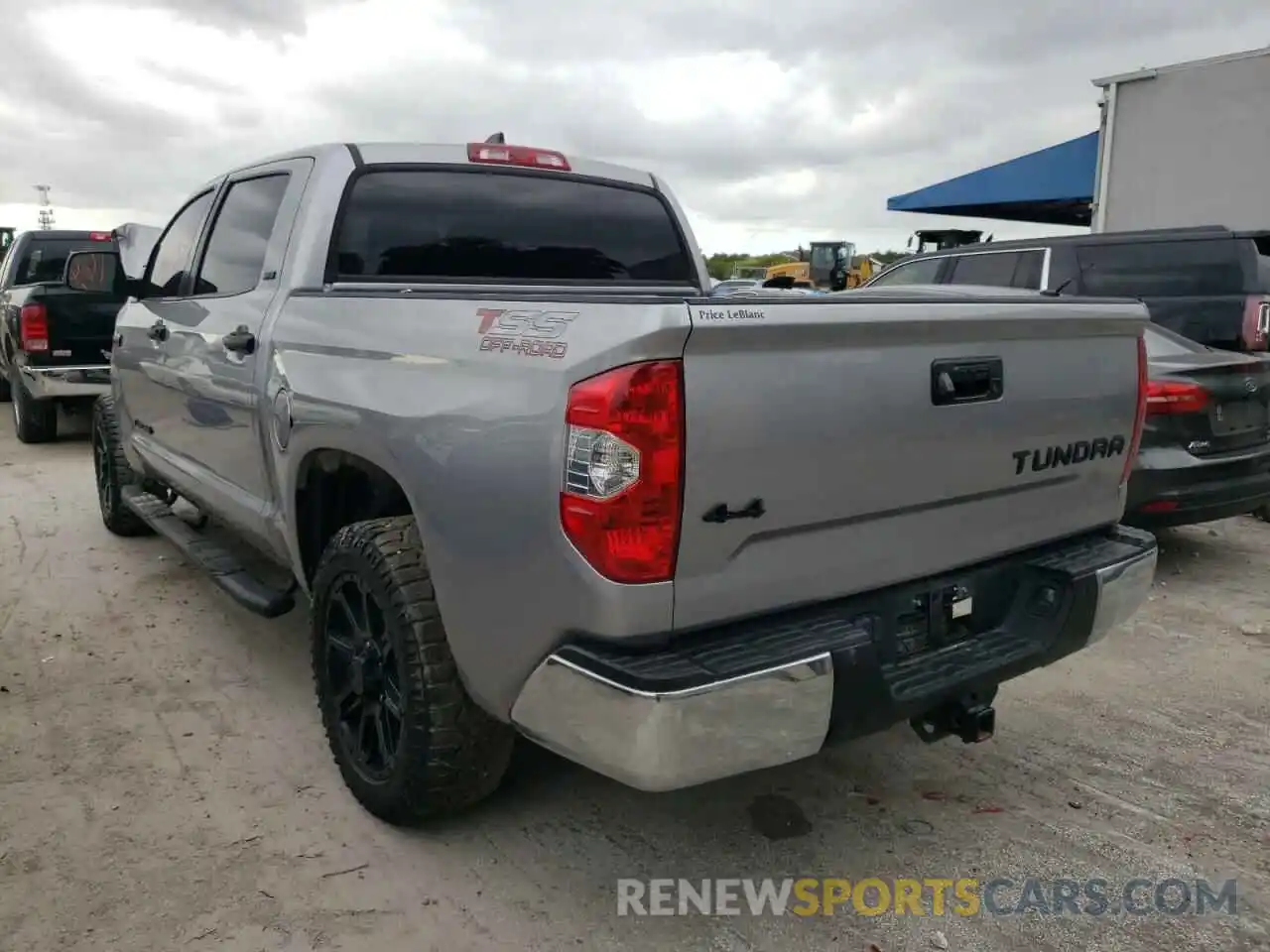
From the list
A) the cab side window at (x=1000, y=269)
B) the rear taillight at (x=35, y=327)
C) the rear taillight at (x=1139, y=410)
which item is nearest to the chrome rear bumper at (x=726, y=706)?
the rear taillight at (x=1139, y=410)

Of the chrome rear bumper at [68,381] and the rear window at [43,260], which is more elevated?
the rear window at [43,260]

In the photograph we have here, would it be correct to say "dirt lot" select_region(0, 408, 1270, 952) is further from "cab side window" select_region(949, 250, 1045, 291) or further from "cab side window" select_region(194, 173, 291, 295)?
"cab side window" select_region(949, 250, 1045, 291)

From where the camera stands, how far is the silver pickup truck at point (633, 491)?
2.12 m

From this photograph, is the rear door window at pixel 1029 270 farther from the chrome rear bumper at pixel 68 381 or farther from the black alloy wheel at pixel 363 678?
the chrome rear bumper at pixel 68 381

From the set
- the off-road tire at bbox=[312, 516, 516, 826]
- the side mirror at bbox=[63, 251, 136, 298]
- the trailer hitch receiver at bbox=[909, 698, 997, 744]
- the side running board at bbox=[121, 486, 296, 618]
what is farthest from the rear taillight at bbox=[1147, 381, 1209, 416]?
the side mirror at bbox=[63, 251, 136, 298]

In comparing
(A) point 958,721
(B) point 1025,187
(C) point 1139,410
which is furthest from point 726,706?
(B) point 1025,187

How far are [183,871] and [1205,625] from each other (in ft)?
14.5

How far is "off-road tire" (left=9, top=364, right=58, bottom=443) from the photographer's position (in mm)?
9664

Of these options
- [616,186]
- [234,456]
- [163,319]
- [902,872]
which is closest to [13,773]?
[234,456]

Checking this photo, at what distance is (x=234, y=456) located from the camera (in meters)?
3.84

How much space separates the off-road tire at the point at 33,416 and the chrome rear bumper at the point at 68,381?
46 cm

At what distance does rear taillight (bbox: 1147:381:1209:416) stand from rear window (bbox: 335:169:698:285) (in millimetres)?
2666

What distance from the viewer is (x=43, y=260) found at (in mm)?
10641

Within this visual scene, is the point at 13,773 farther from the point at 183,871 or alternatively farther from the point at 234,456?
the point at 234,456
